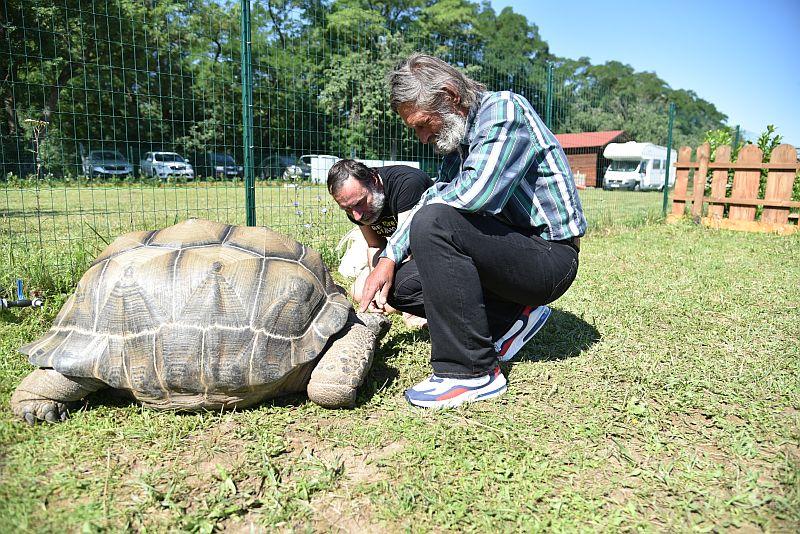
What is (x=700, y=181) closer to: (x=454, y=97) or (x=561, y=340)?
(x=561, y=340)

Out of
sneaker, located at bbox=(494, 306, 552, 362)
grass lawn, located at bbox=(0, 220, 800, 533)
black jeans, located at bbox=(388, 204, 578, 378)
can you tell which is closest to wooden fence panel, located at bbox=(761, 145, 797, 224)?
grass lawn, located at bbox=(0, 220, 800, 533)

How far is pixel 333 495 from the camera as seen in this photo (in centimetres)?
217

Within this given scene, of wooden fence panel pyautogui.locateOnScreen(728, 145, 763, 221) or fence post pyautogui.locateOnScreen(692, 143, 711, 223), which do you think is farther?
fence post pyautogui.locateOnScreen(692, 143, 711, 223)

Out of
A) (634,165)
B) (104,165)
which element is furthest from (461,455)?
(634,165)

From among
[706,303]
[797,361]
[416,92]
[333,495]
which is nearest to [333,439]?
[333,495]

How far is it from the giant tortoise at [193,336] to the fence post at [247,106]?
3108 millimetres

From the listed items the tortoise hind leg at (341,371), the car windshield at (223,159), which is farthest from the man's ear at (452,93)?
the car windshield at (223,159)

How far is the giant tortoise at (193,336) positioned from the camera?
2570 millimetres

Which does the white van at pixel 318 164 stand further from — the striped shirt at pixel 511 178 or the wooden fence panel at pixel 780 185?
the wooden fence panel at pixel 780 185

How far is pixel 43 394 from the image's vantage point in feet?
8.70

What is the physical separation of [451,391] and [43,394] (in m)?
2.00

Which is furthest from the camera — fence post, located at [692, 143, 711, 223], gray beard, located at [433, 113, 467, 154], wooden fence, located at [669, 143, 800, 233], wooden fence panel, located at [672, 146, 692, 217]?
wooden fence panel, located at [672, 146, 692, 217]

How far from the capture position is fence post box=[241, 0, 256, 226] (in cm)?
568

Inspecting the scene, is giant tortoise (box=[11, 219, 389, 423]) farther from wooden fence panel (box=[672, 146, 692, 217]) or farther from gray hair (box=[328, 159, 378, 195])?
wooden fence panel (box=[672, 146, 692, 217])
